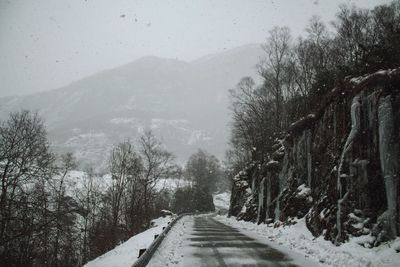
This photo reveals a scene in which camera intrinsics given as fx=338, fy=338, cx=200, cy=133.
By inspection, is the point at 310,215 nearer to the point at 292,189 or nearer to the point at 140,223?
the point at 292,189

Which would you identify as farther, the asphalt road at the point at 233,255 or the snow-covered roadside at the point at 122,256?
the snow-covered roadside at the point at 122,256

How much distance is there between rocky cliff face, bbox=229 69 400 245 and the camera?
1017 cm

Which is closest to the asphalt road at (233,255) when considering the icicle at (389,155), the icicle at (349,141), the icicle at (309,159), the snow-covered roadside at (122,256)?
the snow-covered roadside at (122,256)

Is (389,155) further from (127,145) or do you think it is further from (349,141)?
(127,145)

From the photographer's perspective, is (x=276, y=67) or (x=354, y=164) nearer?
(x=354, y=164)

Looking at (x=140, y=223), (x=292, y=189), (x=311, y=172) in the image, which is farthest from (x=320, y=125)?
(x=140, y=223)

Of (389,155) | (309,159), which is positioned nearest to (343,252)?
(389,155)

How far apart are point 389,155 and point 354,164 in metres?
1.60

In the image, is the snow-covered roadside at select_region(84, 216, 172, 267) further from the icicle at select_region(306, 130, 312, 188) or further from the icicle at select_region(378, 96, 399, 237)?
the icicle at select_region(306, 130, 312, 188)

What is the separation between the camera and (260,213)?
83.0 feet

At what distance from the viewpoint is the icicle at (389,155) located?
31.7ft

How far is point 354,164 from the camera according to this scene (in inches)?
460

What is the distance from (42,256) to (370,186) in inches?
644

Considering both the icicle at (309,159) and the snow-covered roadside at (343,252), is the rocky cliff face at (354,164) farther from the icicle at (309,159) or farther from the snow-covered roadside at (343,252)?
the snow-covered roadside at (343,252)
